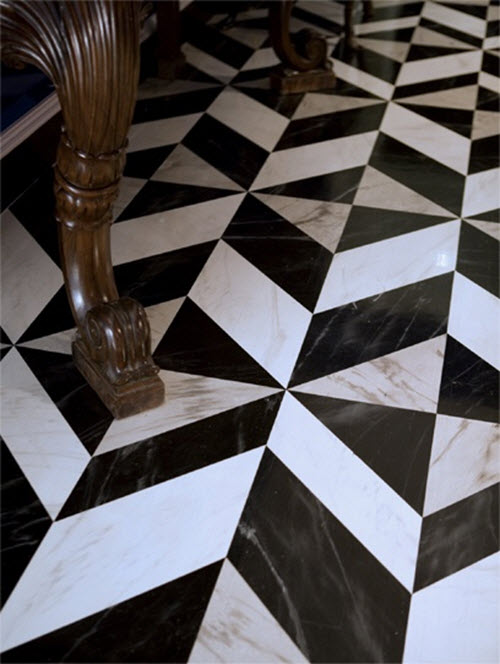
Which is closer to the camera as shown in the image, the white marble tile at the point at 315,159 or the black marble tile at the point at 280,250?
the black marble tile at the point at 280,250

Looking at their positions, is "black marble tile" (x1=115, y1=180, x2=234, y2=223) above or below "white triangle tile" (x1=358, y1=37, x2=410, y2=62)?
below

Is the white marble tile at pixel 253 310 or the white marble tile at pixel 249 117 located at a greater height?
the white marble tile at pixel 249 117

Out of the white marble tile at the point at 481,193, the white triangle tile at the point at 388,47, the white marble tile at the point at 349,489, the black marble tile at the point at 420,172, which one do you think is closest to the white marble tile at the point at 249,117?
the black marble tile at the point at 420,172

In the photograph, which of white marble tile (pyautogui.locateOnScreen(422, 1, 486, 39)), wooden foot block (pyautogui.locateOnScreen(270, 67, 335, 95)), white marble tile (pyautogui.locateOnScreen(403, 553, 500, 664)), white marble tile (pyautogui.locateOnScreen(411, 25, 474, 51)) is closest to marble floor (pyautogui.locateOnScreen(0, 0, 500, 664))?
white marble tile (pyautogui.locateOnScreen(403, 553, 500, 664))

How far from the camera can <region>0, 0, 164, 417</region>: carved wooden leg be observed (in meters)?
0.85

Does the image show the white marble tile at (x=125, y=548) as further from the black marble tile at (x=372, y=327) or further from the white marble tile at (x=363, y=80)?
the white marble tile at (x=363, y=80)

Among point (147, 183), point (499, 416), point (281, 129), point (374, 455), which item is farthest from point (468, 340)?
point (281, 129)

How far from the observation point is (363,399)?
115cm

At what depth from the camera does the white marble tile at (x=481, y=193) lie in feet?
5.47

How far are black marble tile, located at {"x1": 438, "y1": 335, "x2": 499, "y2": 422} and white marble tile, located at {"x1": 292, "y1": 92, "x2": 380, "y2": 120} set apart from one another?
1.03 m

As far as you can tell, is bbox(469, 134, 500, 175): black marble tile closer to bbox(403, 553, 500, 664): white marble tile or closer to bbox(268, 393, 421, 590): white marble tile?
bbox(268, 393, 421, 590): white marble tile

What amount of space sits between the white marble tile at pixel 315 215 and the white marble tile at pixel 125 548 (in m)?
0.66

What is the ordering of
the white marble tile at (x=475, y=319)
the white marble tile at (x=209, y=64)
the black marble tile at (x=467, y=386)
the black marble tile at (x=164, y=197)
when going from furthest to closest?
the white marble tile at (x=209, y=64)
the black marble tile at (x=164, y=197)
the white marble tile at (x=475, y=319)
the black marble tile at (x=467, y=386)

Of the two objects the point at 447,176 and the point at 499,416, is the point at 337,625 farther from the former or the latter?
the point at 447,176
